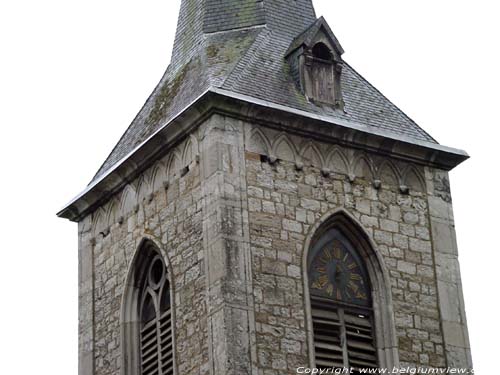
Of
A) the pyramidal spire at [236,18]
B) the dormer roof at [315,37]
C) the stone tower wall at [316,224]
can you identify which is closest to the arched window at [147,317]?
the stone tower wall at [316,224]

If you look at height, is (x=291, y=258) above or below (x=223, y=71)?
below

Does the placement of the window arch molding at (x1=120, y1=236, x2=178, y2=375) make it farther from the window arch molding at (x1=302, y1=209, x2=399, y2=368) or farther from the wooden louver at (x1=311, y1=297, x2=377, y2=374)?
the wooden louver at (x1=311, y1=297, x2=377, y2=374)

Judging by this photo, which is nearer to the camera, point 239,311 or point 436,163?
point 239,311

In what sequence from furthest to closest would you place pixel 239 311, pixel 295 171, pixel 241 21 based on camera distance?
1. pixel 241 21
2. pixel 295 171
3. pixel 239 311

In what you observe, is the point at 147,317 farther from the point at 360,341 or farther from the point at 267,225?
the point at 360,341

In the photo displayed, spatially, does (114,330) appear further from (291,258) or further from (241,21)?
(241,21)

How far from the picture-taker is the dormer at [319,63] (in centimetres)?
2588

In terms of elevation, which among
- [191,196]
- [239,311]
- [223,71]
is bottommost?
[239,311]

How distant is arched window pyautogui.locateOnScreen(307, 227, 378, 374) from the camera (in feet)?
79.0

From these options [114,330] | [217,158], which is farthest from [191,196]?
[114,330]

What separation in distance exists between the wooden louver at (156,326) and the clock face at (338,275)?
198 centimetres

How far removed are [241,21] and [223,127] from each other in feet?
9.12

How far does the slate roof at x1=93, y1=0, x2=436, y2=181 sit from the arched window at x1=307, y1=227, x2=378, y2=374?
1863 millimetres

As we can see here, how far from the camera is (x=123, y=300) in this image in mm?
25500
